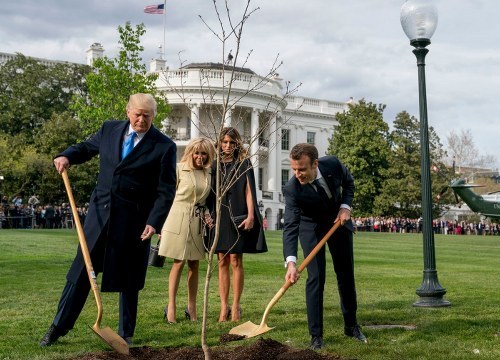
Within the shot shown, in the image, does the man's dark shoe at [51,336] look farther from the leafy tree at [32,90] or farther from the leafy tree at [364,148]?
the leafy tree at [364,148]

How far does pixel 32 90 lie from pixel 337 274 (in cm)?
5983

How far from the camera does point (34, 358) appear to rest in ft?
18.6

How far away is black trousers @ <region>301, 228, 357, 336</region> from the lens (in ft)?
21.1

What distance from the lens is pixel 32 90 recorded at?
6259 centimetres

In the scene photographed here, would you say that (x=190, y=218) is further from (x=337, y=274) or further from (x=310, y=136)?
(x=310, y=136)

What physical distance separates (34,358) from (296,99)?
78197 mm

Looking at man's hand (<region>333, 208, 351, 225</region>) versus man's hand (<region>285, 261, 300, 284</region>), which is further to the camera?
man's hand (<region>333, 208, 351, 225</region>)

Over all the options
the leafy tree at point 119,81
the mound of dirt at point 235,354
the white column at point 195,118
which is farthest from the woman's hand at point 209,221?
the leafy tree at point 119,81

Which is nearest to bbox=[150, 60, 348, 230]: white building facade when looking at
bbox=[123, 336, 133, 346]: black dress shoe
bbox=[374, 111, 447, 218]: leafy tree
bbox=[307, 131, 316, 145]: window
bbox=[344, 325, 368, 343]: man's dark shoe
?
bbox=[307, 131, 316, 145]: window

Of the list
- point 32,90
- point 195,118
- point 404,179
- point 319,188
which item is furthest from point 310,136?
point 319,188

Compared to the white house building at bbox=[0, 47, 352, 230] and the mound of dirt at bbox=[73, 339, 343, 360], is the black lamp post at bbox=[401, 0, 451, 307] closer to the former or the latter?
the mound of dirt at bbox=[73, 339, 343, 360]

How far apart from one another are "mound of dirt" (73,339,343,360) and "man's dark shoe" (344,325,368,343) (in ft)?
3.53

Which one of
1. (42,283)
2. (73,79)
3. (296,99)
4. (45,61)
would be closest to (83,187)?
(73,79)

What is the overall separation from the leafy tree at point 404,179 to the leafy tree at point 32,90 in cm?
3007
